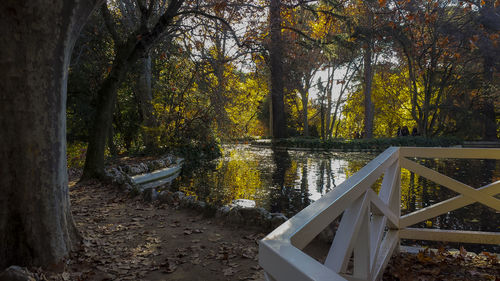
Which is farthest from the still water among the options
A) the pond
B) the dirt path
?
the dirt path

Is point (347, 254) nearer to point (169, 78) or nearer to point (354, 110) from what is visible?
point (169, 78)

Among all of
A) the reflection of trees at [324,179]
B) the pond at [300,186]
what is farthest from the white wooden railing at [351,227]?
the reflection of trees at [324,179]

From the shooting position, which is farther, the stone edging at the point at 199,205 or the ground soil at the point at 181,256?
the stone edging at the point at 199,205

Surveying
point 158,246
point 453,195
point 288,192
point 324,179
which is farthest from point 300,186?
point 158,246

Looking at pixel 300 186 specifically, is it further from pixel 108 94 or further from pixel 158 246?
pixel 108 94

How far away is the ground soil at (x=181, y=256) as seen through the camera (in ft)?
11.7

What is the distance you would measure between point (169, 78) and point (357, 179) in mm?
14471

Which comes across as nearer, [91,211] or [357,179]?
[357,179]

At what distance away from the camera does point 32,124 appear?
3.22 m

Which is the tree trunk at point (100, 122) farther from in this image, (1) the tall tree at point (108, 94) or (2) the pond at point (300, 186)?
(2) the pond at point (300, 186)

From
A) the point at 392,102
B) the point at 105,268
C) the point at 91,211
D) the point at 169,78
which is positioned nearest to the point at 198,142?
the point at 169,78

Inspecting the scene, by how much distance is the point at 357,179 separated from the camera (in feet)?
6.31

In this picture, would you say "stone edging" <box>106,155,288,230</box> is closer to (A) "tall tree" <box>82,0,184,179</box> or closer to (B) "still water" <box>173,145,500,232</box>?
(A) "tall tree" <box>82,0,184,179</box>

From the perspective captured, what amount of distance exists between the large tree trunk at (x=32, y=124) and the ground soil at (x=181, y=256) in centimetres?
36
